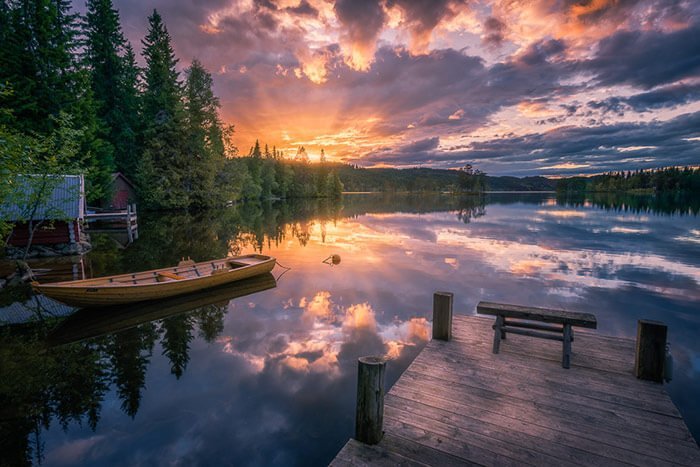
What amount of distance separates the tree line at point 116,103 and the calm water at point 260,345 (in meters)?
14.1

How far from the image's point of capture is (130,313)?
1088cm

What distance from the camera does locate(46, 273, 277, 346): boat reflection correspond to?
934cm

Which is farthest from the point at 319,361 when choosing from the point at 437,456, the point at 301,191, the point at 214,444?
the point at 301,191

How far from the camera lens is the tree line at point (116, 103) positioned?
24.2 m

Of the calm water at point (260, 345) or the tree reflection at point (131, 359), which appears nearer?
the calm water at point (260, 345)

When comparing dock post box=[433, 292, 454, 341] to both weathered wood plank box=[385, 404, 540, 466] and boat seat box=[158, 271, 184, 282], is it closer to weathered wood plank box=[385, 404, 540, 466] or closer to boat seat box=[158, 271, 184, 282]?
weathered wood plank box=[385, 404, 540, 466]

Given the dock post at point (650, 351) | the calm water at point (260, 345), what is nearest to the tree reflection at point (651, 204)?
the calm water at point (260, 345)

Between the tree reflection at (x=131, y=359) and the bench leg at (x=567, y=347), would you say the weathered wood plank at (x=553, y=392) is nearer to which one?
the bench leg at (x=567, y=347)

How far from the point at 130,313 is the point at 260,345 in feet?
16.8

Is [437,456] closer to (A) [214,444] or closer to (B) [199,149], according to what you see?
(A) [214,444]

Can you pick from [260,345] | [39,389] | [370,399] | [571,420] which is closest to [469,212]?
[260,345]

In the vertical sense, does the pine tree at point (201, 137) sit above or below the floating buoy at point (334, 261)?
above

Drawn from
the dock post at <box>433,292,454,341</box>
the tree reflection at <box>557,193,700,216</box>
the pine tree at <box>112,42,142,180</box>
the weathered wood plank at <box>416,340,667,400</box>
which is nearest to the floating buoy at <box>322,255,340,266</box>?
the dock post at <box>433,292,454,341</box>

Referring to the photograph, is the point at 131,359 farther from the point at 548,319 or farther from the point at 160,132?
the point at 160,132
